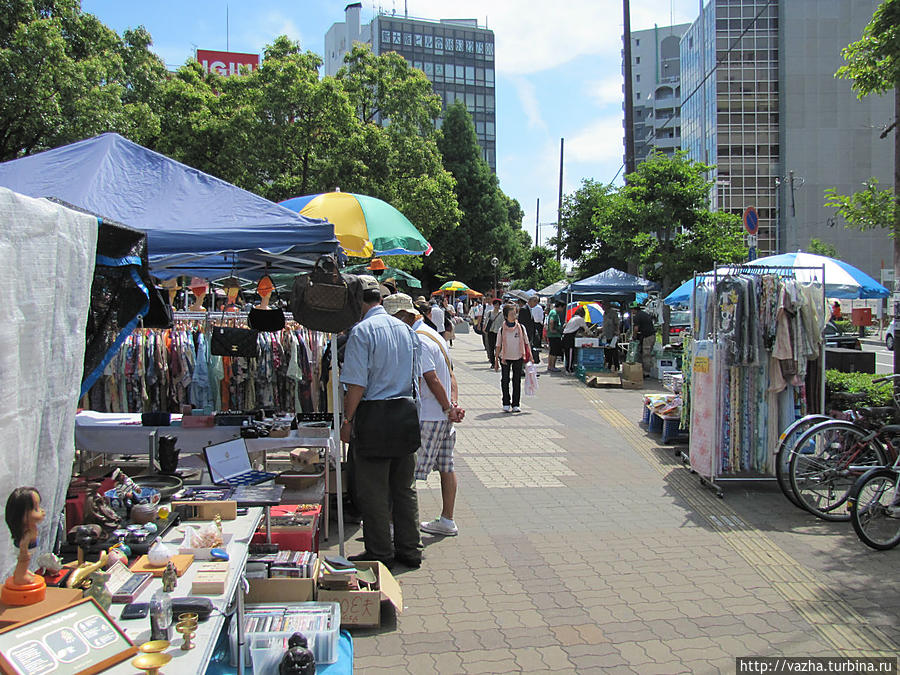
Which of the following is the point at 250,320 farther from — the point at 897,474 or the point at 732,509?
the point at 897,474

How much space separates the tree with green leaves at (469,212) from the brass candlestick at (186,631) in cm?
4794

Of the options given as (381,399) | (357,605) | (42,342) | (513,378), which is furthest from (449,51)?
(42,342)

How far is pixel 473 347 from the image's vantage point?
26969mm

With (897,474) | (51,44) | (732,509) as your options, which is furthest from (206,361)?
(51,44)

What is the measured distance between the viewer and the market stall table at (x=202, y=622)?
7.76 ft

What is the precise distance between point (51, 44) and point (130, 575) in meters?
15.9

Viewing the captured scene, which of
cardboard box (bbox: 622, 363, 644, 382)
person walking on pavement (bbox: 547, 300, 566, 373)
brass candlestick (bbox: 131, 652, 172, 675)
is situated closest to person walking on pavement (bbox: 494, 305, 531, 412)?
cardboard box (bbox: 622, 363, 644, 382)

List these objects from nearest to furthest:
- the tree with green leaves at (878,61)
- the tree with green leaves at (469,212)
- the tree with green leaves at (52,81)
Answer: the tree with green leaves at (878,61) < the tree with green leaves at (52,81) < the tree with green leaves at (469,212)

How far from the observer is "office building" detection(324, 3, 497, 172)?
298 ft

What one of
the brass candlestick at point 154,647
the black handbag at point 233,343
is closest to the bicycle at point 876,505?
the brass candlestick at point 154,647

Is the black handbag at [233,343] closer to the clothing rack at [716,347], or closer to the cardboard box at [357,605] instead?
the cardboard box at [357,605]

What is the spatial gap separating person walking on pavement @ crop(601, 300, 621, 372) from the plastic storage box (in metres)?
14.4

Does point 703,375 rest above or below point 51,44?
below

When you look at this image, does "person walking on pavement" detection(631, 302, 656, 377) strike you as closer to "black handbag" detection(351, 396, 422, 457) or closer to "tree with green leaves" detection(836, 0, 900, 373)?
"tree with green leaves" detection(836, 0, 900, 373)
